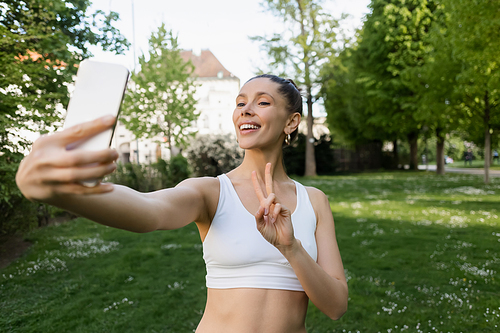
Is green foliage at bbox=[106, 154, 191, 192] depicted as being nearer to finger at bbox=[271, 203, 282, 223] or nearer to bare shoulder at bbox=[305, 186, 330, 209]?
bare shoulder at bbox=[305, 186, 330, 209]

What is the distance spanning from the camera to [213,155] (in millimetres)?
20422

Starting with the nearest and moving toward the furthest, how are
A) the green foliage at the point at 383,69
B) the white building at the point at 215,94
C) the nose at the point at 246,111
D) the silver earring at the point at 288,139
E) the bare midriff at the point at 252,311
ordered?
the bare midriff at the point at 252,311, the nose at the point at 246,111, the silver earring at the point at 288,139, the green foliage at the point at 383,69, the white building at the point at 215,94

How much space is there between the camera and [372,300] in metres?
5.40

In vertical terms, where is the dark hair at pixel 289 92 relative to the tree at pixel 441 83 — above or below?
below

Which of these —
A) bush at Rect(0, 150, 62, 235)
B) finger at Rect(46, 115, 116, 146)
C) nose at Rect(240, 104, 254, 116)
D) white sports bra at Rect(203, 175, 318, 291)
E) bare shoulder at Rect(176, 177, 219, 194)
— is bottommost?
bush at Rect(0, 150, 62, 235)

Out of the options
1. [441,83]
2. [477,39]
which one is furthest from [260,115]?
[441,83]

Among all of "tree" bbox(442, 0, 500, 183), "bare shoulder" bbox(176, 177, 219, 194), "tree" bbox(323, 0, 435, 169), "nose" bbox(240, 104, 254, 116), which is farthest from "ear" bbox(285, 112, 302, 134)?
"tree" bbox(323, 0, 435, 169)

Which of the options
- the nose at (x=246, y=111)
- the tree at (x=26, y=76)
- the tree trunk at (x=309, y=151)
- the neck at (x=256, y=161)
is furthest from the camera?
the tree trunk at (x=309, y=151)

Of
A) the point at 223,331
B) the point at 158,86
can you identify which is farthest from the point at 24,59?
the point at 158,86

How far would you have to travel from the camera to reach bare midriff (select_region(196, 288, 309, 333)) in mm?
1704

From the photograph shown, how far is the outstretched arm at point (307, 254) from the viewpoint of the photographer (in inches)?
56.7

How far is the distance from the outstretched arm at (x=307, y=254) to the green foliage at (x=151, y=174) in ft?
→ 45.2

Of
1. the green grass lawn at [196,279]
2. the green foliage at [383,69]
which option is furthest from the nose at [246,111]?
the green foliage at [383,69]

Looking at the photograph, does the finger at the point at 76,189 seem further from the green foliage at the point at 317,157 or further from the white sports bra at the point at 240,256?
the green foliage at the point at 317,157
